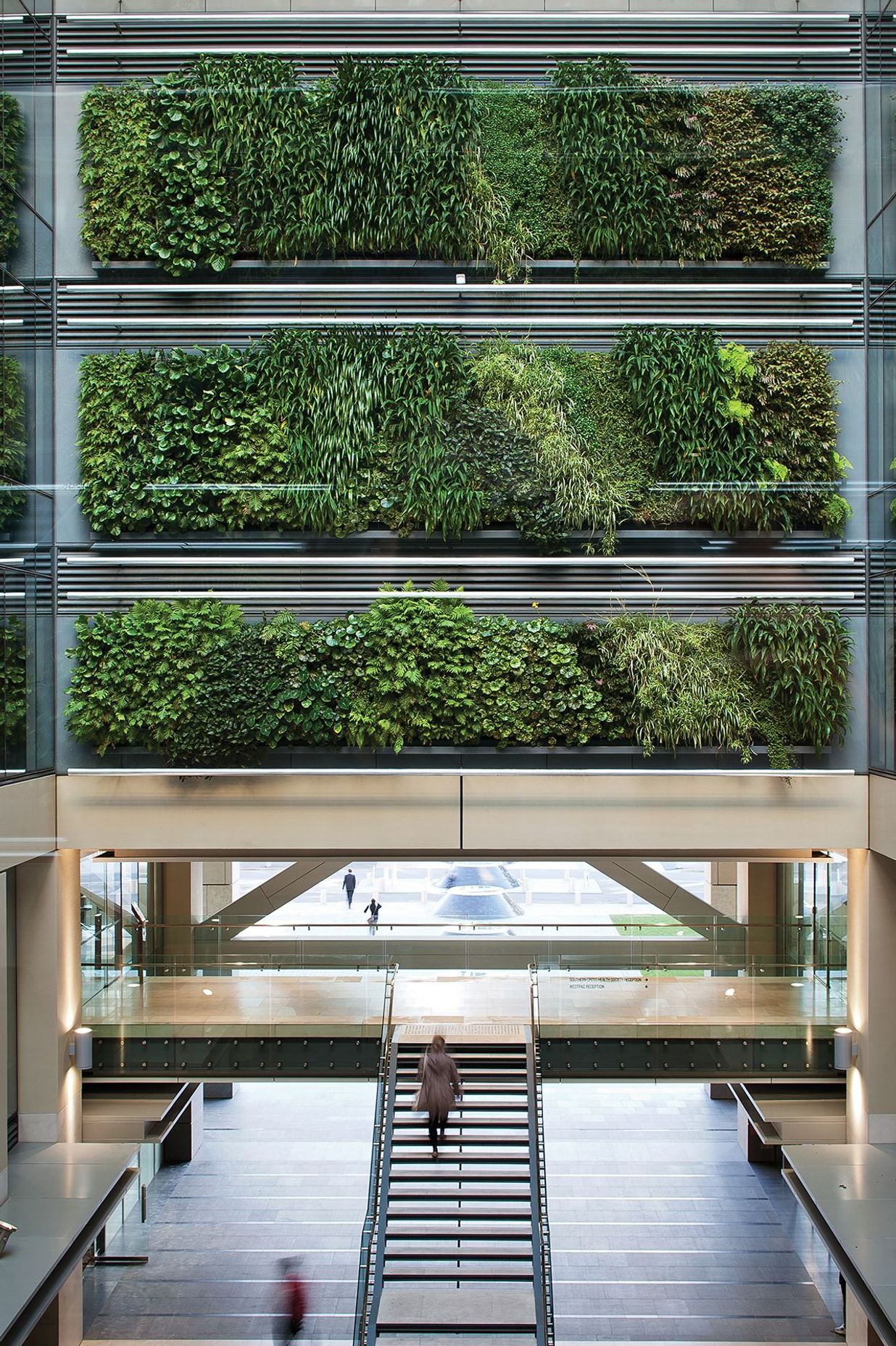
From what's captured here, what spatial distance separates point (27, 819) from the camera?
1049 centimetres

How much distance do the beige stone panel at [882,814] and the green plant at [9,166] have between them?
1029 centimetres

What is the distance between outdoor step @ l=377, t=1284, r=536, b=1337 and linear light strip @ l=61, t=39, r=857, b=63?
41.9 feet

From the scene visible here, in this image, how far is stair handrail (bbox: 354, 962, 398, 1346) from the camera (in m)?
9.21

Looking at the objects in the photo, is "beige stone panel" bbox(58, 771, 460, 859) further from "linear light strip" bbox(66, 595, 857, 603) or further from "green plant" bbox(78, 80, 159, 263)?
"green plant" bbox(78, 80, 159, 263)

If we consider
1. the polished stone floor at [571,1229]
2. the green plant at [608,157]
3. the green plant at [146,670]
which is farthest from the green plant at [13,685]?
the green plant at [608,157]

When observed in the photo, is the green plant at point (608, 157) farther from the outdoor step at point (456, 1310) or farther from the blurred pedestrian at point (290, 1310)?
the blurred pedestrian at point (290, 1310)

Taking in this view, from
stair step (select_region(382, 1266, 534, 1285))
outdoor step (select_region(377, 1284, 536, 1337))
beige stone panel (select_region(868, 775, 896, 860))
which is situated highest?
beige stone panel (select_region(868, 775, 896, 860))

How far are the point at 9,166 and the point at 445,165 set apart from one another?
4.35 meters

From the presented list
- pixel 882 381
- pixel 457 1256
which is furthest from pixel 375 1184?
pixel 882 381

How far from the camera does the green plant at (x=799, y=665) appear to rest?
11016 mm

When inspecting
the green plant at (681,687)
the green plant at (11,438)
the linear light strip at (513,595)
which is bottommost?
the green plant at (681,687)

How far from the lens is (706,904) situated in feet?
50.1

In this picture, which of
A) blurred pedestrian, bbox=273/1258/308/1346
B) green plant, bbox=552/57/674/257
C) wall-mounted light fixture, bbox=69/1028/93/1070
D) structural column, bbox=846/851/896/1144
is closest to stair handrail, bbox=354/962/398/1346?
blurred pedestrian, bbox=273/1258/308/1346

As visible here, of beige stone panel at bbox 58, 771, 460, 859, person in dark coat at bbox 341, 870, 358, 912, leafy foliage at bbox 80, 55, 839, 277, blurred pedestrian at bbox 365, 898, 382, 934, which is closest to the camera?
leafy foliage at bbox 80, 55, 839, 277
